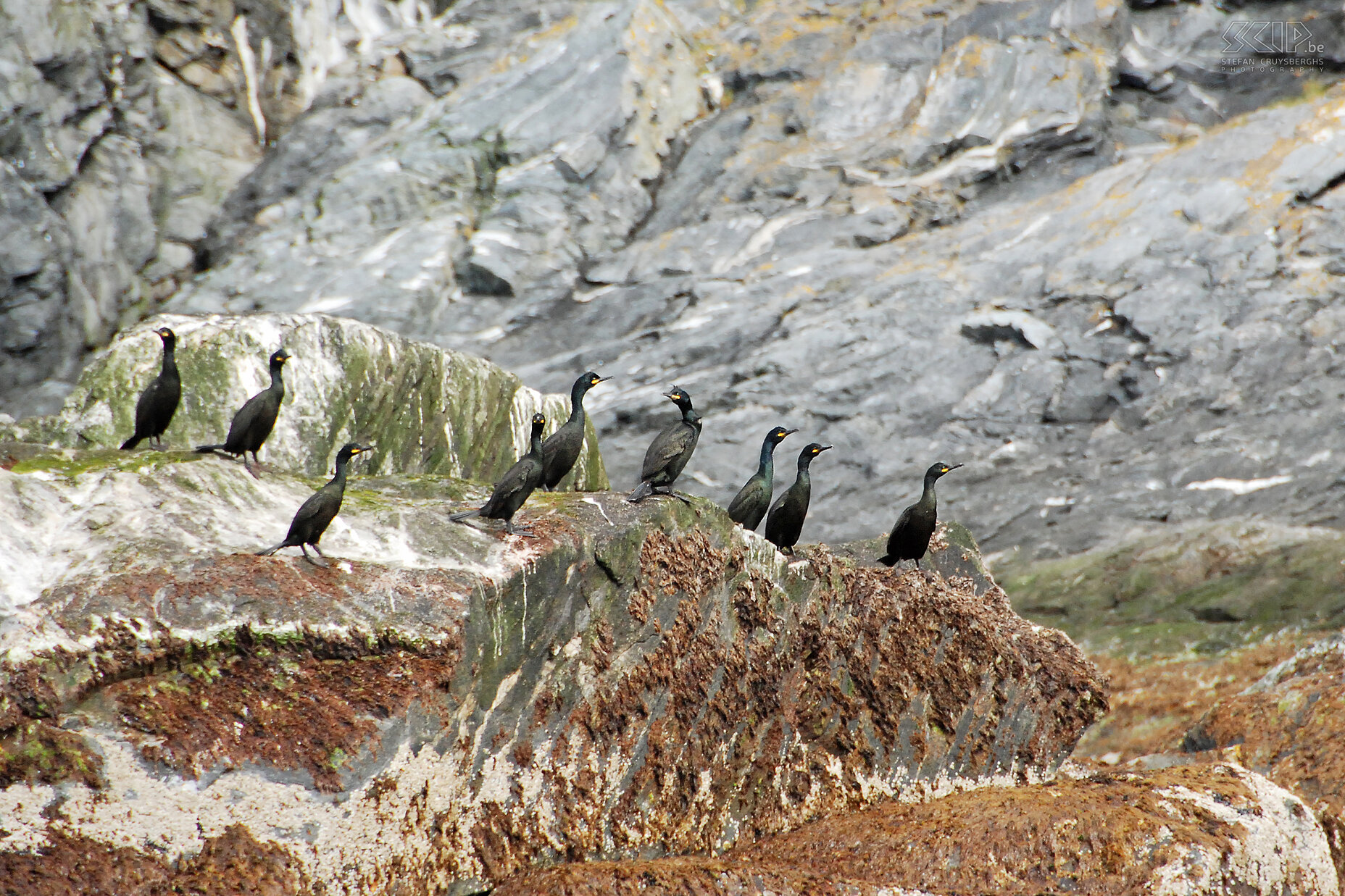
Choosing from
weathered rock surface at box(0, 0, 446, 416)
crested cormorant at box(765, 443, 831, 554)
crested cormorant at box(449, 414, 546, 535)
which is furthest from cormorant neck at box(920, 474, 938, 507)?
weathered rock surface at box(0, 0, 446, 416)

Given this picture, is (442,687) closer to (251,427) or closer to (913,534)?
(251,427)

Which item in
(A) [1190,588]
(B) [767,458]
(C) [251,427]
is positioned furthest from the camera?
(A) [1190,588]

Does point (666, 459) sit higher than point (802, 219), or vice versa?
point (666, 459)

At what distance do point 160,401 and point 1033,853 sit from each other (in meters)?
8.68

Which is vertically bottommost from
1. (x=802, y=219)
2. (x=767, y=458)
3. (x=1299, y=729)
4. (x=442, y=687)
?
(x=1299, y=729)

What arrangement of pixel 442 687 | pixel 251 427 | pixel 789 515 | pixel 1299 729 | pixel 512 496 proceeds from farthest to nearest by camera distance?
1. pixel 1299 729
2. pixel 789 515
3. pixel 251 427
4. pixel 512 496
5. pixel 442 687

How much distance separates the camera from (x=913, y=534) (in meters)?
11.1

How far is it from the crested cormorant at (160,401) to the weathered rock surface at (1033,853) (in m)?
5.92

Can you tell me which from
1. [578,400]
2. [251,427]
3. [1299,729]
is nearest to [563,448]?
[578,400]

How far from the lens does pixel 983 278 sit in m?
32.6

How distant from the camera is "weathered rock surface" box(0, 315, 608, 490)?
572 inches

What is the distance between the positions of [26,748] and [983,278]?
96.4ft

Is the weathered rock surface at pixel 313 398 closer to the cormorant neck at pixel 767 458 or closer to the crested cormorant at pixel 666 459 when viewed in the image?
the cormorant neck at pixel 767 458

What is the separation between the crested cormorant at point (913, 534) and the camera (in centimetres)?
1098
